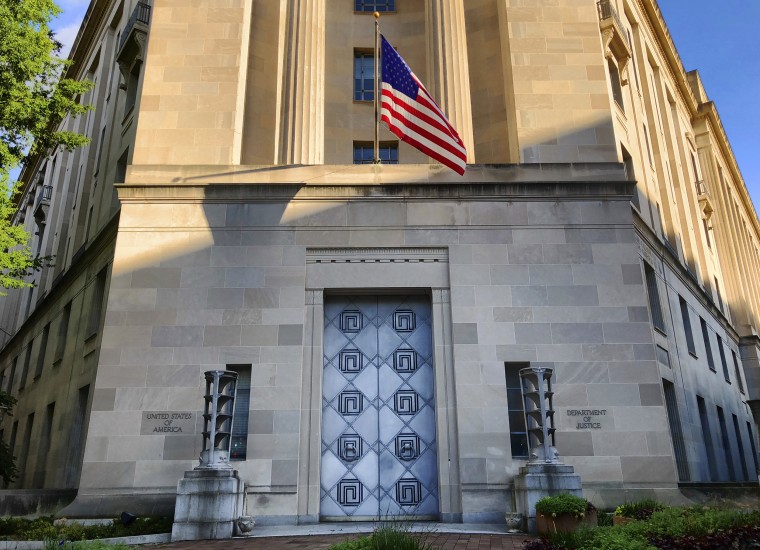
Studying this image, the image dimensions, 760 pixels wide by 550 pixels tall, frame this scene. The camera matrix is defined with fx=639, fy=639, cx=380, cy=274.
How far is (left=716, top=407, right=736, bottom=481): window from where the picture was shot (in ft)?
92.8

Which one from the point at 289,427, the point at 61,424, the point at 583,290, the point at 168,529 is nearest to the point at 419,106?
the point at 583,290

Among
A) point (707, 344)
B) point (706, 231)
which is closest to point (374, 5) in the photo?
point (707, 344)

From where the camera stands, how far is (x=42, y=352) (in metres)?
30.7

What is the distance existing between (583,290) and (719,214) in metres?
33.9

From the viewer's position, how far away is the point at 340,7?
23.3 m

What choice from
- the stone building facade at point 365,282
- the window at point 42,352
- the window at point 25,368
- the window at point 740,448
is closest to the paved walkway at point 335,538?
the stone building facade at point 365,282

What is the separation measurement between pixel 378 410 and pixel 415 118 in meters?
7.62

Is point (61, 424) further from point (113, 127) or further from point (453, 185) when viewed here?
point (453, 185)

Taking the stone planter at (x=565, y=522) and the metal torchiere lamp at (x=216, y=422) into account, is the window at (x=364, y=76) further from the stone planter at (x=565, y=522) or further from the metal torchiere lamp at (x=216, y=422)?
the stone planter at (x=565, y=522)

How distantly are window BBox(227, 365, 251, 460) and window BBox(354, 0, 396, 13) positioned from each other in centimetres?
1439

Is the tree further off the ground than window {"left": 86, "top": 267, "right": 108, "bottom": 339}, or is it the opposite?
the tree

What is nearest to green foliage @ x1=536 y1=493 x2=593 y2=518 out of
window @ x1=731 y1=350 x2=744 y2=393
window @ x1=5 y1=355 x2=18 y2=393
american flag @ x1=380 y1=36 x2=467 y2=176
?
american flag @ x1=380 y1=36 x2=467 y2=176

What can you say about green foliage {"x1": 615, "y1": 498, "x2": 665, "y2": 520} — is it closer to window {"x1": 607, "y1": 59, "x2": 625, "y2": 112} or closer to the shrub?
the shrub

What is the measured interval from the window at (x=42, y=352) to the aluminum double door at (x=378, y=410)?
19325 millimetres
